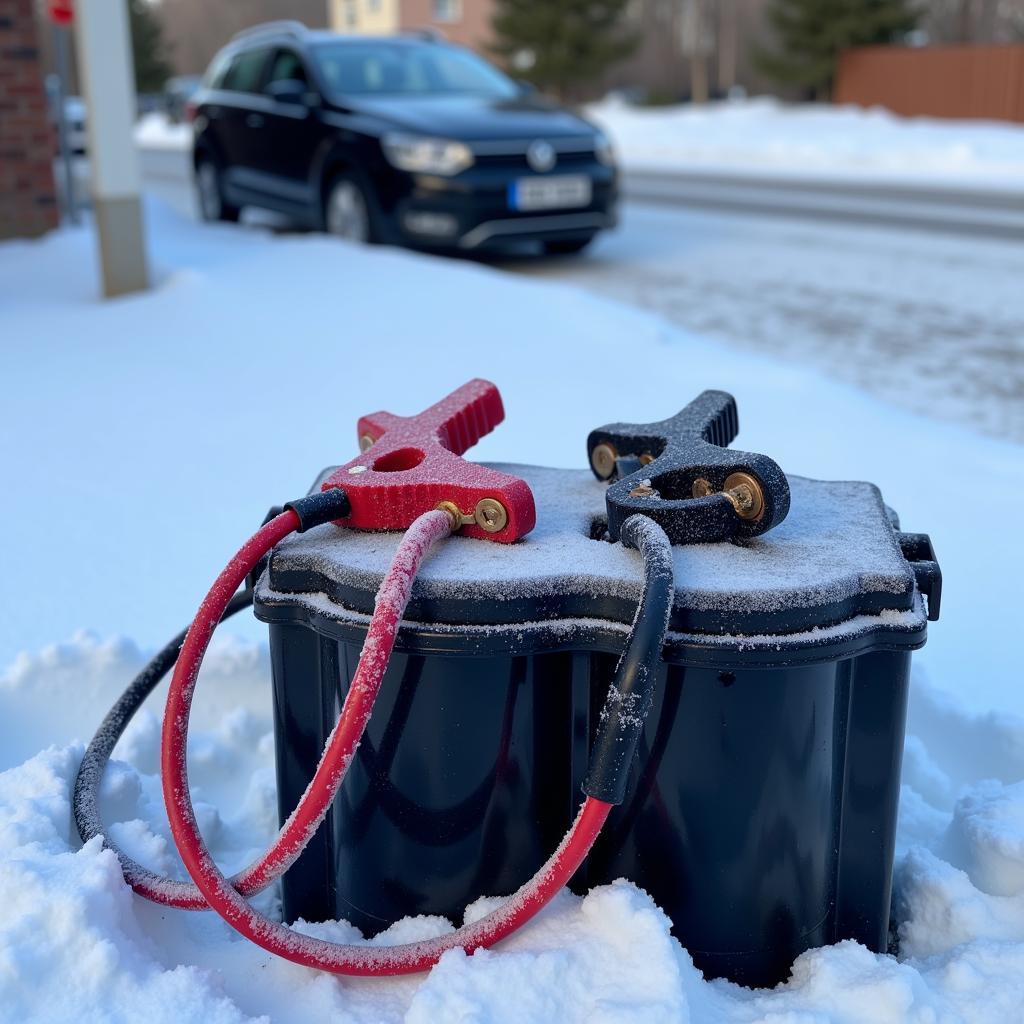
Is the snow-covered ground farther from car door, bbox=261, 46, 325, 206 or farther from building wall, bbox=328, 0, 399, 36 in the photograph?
building wall, bbox=328, 0, 399, 36

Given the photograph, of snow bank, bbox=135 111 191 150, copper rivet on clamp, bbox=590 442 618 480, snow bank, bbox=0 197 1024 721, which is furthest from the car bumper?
snow bank, bbox=135 111 191 150

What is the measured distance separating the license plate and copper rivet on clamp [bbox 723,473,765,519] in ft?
19.8

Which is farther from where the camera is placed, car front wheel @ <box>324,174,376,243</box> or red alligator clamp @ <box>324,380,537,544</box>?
car front wheel @ <box>324,174,376,243</box>

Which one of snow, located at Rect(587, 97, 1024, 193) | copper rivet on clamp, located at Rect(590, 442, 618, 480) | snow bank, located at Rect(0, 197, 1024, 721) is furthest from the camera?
Answer: snow, located at Rect(587, 97, 1024, 193)

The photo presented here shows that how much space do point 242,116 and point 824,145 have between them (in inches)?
551

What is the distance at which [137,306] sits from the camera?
577 cm

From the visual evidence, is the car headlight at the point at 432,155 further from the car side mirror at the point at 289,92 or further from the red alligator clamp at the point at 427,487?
the red alligator clamp at the point at 427,487

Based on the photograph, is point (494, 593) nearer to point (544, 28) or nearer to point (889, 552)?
point (889, 552)

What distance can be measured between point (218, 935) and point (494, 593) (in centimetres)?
64

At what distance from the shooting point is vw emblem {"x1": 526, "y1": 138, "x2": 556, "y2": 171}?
24.2 feet

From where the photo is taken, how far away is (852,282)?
24.2ft

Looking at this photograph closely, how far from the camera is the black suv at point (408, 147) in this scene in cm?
725

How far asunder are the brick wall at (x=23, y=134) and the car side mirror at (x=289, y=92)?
5.12 ft

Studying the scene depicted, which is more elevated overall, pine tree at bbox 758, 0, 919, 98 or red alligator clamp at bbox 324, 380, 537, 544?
pine tree at bbox 758, 0, 919, 98
